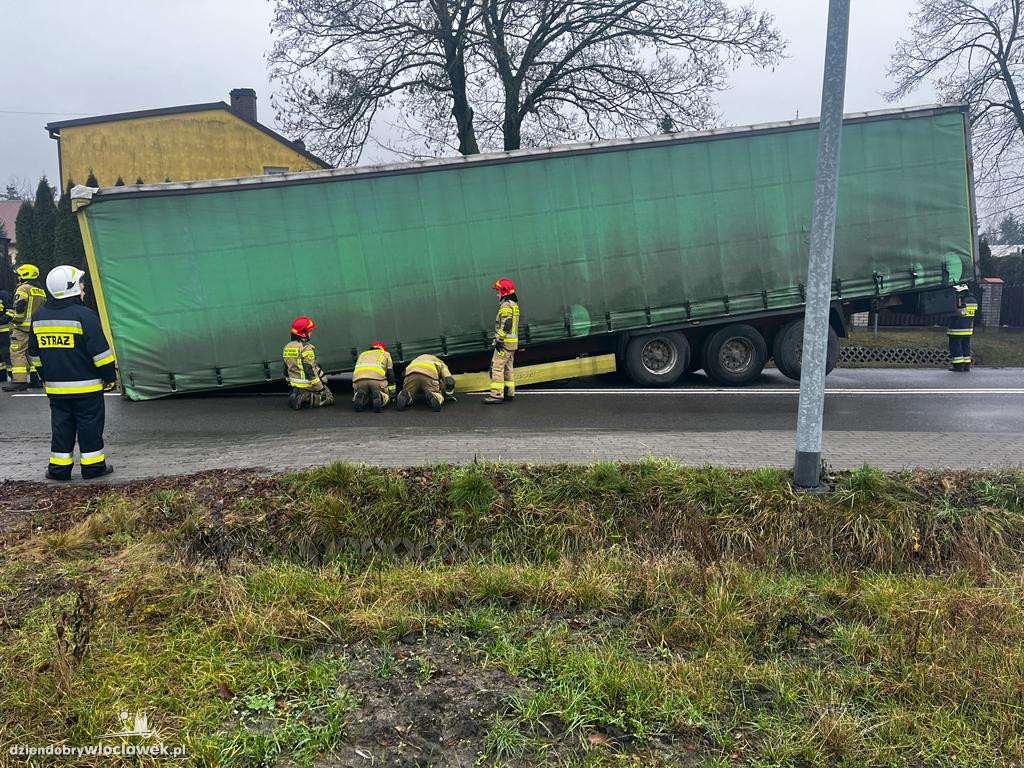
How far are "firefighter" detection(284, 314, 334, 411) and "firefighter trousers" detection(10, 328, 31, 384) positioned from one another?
5.24 m

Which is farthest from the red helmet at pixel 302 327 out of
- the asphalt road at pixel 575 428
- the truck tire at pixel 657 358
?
the truck tire at pixel 657 358

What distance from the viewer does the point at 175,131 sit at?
25.7 meters

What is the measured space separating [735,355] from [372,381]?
5667 mm

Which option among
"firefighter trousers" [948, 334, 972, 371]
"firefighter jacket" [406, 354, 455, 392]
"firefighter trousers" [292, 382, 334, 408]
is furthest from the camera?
"firefighter trousers" [948, 334, 972, 371]

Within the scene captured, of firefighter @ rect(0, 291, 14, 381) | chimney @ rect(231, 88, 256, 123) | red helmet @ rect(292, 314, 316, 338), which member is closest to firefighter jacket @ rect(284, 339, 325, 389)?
red helmet @ rect(292, 314, 316, 338)

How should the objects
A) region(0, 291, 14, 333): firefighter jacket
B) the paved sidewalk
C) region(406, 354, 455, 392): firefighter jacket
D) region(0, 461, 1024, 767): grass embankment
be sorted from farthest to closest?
region(0, 291, 14, 333): firefighter jacket → region(406, 354, 455, 392): firefighter jacket → the paved sidewalk → region(0, 461, 1024, 767): grass embankment

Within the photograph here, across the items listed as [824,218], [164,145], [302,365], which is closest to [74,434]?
[302,365]

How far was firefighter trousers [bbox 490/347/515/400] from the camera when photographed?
10.0 m

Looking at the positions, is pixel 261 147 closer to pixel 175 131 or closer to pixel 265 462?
pixel 175 131

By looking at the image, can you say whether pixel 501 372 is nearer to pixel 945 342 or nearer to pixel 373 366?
pixel 373 366

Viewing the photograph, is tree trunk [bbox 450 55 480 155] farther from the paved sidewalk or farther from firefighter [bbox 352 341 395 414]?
the paved sidewalk

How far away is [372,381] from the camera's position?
9398 millimetres

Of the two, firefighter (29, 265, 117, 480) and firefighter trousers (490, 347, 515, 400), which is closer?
firefighter (29, 265, 117, 480)

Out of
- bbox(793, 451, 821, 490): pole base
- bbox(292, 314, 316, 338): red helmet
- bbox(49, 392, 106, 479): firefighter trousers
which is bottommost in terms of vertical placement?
bbox(793, 451, 821, 490): pole base
